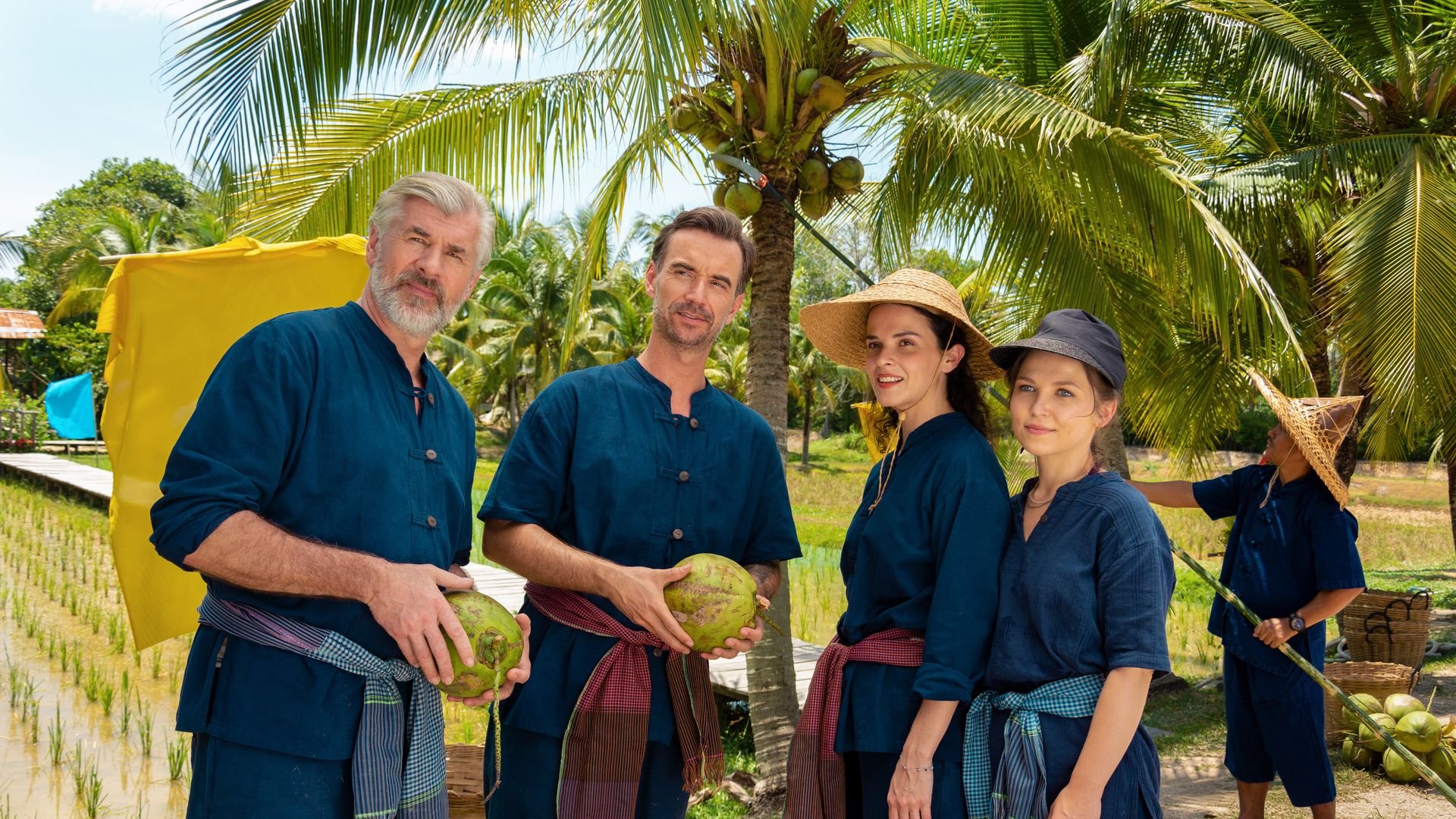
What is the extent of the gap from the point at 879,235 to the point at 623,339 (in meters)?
24.5

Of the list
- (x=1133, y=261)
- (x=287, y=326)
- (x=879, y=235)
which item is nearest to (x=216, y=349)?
(x=287, y=326)


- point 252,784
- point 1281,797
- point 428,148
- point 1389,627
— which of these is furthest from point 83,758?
point 1389,627

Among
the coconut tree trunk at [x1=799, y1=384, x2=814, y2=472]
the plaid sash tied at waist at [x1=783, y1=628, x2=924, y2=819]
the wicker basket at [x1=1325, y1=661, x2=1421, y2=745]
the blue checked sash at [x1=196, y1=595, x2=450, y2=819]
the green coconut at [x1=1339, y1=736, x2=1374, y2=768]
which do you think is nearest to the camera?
the blue checked sash at [x1=196, y1=595, x2=450, y2=819]

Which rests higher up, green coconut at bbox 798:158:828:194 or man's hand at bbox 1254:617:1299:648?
green coconut at bbox 798:158:828:194

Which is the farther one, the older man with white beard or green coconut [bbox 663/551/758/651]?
green coconut [bbox 663/551/758/651]

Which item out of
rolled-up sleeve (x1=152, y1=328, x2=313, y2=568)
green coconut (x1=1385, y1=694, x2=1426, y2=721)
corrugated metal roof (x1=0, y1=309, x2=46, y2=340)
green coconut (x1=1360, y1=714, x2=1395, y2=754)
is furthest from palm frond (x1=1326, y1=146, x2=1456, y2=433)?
corrugated metal roof (x1=0, y1=309, x2=46, y2=340)

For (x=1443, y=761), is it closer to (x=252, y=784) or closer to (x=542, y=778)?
(x=542, y=778)

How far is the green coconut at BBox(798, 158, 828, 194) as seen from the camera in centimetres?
481

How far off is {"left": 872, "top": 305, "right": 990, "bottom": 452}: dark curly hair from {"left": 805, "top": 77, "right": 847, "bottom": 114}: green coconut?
232 cm

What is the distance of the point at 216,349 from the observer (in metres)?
4.11

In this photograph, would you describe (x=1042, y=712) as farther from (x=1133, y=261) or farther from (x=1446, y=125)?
(x=1446, y=125)

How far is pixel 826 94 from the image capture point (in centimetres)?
470

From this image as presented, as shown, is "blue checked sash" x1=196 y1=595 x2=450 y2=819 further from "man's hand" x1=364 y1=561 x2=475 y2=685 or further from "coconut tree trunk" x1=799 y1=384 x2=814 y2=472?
"coconut tree trunk" x1=799 y1=384 x2=814 y2=472

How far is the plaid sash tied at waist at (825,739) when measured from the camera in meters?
2.49
